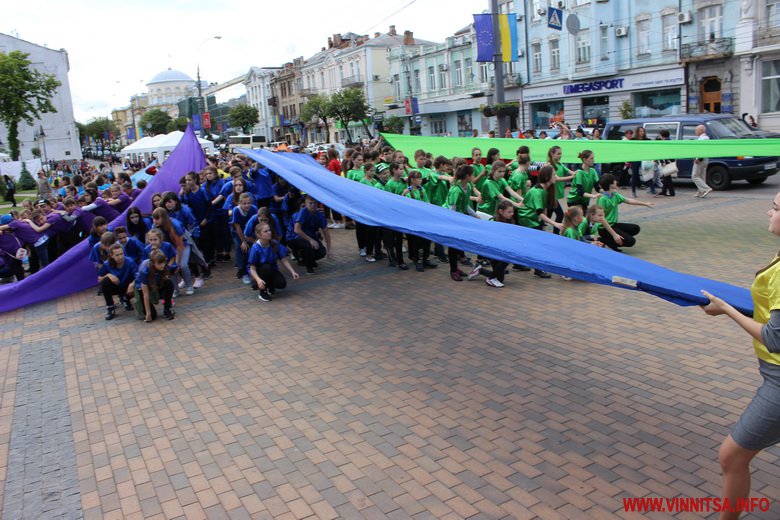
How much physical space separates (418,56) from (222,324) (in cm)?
4954

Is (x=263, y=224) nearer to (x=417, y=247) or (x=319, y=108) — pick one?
(x=417, y=247)

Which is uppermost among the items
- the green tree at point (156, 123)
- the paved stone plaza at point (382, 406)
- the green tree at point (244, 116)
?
the green tree at point (156, 123)

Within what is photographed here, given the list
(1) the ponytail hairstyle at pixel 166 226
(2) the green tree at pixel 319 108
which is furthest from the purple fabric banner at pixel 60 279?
(2) the green tree at pixel 319 108

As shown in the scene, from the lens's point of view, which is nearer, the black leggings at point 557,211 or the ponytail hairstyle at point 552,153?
the black leggings at point 557,211

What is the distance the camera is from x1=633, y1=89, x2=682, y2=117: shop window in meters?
32.5

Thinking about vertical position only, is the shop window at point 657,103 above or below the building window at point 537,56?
below

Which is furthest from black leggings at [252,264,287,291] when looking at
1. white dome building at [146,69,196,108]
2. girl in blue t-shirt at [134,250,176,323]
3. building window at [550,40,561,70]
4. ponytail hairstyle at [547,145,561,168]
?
white dome building at [146,69,196,108]

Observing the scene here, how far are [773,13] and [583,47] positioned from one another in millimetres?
11076

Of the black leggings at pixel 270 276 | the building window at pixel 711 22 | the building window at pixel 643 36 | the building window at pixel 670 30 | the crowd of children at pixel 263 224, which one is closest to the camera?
the crowd of children at pixel 263 224

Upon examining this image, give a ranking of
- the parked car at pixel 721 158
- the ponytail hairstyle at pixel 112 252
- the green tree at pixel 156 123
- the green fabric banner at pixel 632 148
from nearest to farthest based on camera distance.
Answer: the ponytail hairstyle at pixel 112 252 < the green fabric banner at pixel 632 148 < the parked car at pixel 721 158 < the green tree at pixel 156 123

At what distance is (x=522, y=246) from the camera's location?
491 cm

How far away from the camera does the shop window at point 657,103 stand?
107ft

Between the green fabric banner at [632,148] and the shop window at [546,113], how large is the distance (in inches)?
1033

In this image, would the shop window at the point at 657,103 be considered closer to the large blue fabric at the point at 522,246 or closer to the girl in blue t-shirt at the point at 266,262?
the girl in blue t-shirt at the point at 266,262
